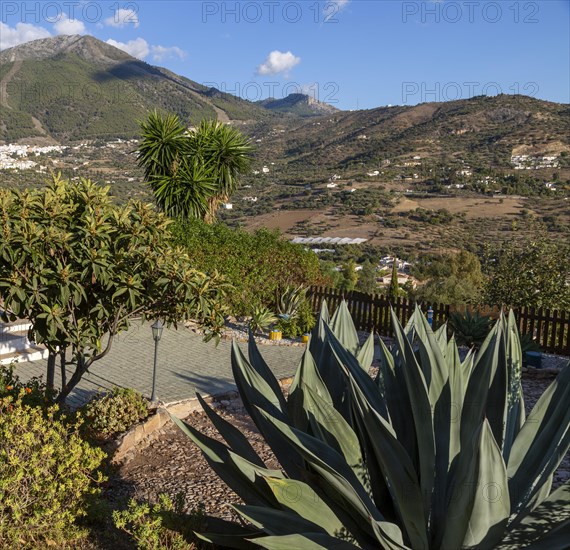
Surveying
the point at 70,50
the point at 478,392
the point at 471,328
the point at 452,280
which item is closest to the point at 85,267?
the point at 478,392

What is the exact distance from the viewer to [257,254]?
13.8m

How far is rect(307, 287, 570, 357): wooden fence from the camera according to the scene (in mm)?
11305

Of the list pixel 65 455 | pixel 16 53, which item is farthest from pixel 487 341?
pixel 16 53

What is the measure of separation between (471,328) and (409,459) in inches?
322

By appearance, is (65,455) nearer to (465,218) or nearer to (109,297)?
(109,297)

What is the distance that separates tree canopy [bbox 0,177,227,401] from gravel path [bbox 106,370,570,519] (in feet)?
3.33

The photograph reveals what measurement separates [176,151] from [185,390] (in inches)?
409

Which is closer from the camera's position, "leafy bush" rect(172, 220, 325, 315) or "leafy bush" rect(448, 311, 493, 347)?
"leafy bush" rect(448, 311, 493, 347)

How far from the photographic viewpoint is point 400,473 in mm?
2605

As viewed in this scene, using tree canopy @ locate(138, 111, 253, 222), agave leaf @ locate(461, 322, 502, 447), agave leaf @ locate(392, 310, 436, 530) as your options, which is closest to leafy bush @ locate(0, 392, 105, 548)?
agave leaf @ locate(392, 310, 436, 530)

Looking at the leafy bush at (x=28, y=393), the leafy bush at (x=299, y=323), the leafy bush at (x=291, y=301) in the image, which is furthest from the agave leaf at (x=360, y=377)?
the leafy bush at (x=291, y=301)

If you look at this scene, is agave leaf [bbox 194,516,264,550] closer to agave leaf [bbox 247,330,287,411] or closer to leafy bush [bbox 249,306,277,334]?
agave leaf [bbox 247,330,287,411]

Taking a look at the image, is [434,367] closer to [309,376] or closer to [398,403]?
[398,403]

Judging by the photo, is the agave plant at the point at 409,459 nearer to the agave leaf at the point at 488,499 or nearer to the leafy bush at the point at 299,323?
the agave leaf at the point at 488,499
